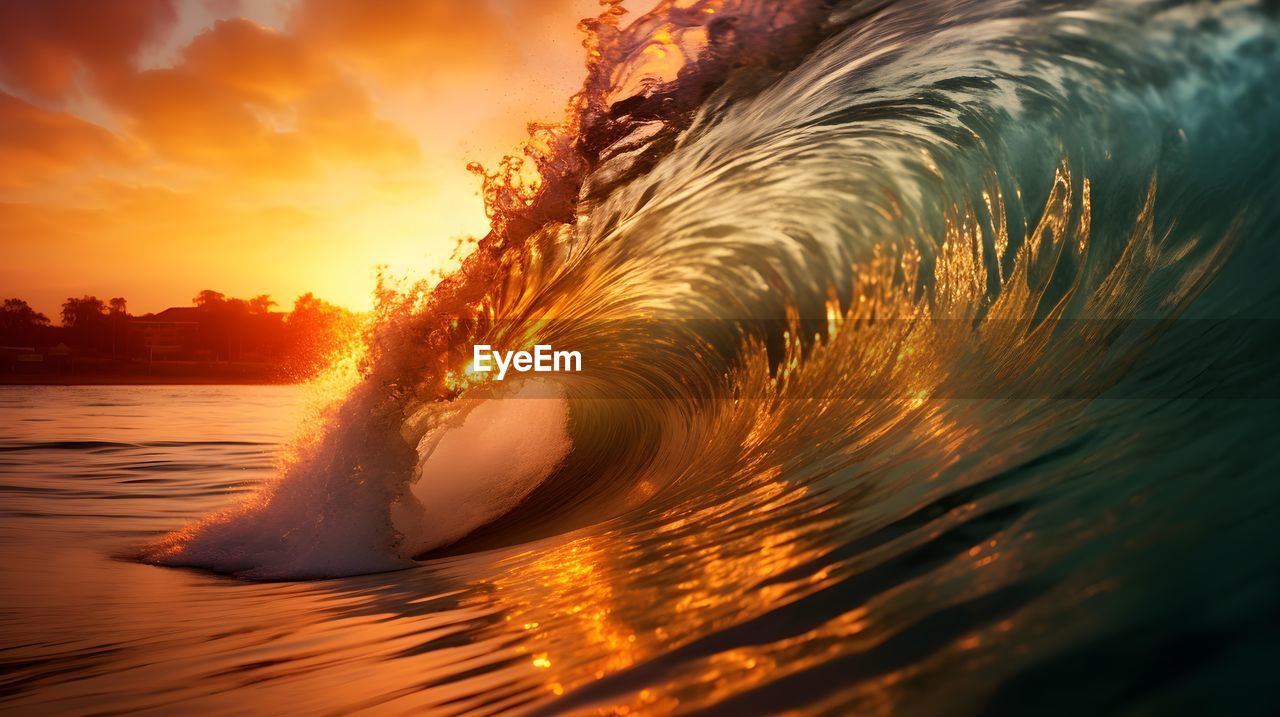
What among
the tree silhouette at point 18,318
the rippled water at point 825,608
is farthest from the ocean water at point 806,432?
the tree silhouette at point 18,318

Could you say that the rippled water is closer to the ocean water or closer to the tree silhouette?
the ocean water

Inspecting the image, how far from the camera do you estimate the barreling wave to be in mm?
3262

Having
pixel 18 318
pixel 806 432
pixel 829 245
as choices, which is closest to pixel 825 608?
pixel 806 432

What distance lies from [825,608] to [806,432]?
116 inches

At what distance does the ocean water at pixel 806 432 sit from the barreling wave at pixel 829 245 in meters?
0.02

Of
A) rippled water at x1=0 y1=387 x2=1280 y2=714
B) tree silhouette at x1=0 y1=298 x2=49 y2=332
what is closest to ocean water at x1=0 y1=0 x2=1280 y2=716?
rippled water at x1=0 y1=387 x2=1280 y2=714

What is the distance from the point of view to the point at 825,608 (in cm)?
175

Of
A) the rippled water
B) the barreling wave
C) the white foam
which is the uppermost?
the barreling wave

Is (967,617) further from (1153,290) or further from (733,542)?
(1153,290)

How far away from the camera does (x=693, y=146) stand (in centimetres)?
477

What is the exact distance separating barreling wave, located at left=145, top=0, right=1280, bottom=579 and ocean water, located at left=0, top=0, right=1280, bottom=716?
2 cm

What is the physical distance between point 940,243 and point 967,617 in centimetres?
382

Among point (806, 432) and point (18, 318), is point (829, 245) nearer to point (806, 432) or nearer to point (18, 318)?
point (806, 432)

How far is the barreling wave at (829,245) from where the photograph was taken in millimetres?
3262
